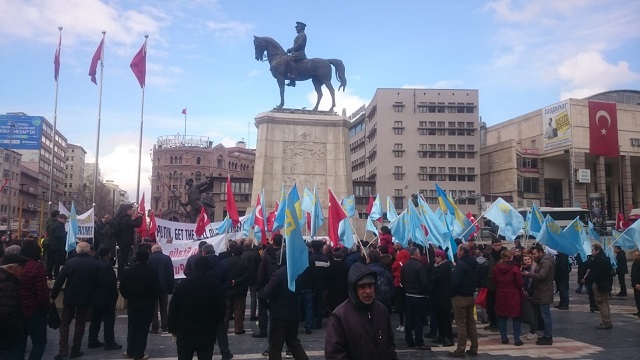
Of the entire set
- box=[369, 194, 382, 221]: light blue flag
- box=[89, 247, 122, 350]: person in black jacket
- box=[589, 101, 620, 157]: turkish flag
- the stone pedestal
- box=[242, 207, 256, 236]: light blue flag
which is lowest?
box=[89, 247, 122, 350]: person in black jacket

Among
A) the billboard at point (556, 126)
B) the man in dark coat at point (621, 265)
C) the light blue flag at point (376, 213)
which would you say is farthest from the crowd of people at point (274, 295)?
the billboard at point (556, 126)

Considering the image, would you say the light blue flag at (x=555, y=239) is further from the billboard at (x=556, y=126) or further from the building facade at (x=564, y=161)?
the billboard at (x=556, y=126)

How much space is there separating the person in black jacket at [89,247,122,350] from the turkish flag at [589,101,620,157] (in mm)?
67870

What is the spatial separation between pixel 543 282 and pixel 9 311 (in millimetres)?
9349

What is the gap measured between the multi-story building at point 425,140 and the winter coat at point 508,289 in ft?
194

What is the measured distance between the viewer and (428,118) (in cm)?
7150

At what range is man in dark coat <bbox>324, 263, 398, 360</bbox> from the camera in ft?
14.1

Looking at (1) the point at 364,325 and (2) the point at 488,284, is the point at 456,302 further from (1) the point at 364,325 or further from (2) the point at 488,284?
(1) the point at 364,325

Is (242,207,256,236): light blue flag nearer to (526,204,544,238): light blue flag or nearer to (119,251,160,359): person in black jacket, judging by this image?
(526,204,544,238): light blue flag

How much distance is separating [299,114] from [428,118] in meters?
47.2

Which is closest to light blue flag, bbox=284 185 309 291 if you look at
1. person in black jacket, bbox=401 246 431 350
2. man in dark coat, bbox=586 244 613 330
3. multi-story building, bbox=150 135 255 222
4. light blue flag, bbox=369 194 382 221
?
person in black jacket, bbox=401 246 431 350

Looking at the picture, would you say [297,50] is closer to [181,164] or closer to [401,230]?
[401,230]

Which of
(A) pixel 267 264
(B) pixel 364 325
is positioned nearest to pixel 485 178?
(A) pixel 267 264

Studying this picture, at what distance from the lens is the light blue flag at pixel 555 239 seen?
13.8m
